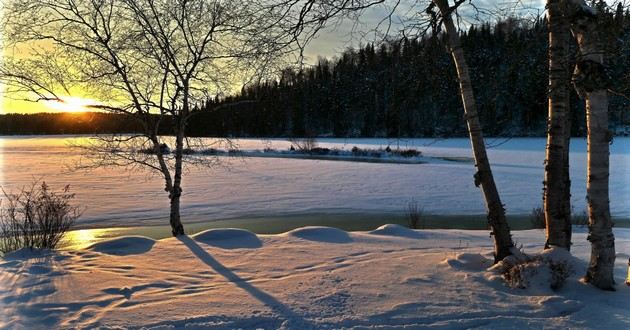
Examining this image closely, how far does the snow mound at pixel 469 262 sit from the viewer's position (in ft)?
17.1

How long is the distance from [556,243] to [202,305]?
3884 millimetres

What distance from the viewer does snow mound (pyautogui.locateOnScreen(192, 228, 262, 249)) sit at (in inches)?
264

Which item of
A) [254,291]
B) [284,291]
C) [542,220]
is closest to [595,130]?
[284,291]

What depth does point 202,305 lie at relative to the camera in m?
4.17

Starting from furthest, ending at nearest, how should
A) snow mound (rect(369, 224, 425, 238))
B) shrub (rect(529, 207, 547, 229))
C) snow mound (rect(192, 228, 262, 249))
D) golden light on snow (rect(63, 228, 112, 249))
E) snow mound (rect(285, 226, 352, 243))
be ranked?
shrub (rect(529, 207, 547, 229)) < golden light on snow (rect(63, 228, 112, 249)) < snow mound (rect(369, 224, 425, 238)) < snow mound (rect(285, 226, 352, 243)) < snow mound (rect(192, 228, 262, 249))

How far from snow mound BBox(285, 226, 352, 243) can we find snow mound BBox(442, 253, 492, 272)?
2.03 metres

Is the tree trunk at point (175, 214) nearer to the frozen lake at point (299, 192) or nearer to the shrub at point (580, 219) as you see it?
the frozen lake at point (299, 192)

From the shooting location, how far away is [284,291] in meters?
4.54

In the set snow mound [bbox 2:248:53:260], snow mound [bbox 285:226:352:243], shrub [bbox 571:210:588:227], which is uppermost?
snow mound [bbox 2:248:53:260]

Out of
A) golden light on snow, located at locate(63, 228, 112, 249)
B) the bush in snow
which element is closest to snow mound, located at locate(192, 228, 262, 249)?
golden light on snow, located at locate(63, 228, 112, 249)

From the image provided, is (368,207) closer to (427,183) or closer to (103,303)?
(427,183)

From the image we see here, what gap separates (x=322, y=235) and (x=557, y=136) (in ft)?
12.5

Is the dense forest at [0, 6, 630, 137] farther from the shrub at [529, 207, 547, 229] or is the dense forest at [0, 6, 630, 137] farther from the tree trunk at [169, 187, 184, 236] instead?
the shrub at [529, 207, 547, 229]

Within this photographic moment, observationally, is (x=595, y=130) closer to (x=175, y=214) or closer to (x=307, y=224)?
(x=175, y=214)
